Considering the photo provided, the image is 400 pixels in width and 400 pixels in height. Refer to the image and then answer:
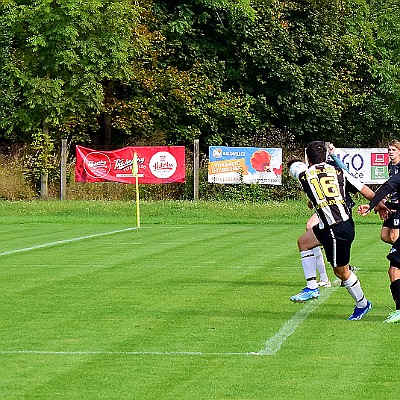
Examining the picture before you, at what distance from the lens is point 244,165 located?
38469mm

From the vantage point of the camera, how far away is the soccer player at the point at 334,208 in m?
11.6

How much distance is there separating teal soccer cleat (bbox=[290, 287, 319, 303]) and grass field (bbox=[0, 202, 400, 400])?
0.43ft

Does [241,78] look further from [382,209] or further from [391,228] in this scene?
[382,209]

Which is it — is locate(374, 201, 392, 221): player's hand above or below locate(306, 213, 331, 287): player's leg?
above

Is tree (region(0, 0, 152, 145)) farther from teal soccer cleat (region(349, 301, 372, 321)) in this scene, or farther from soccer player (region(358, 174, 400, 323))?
teal soccer cleat (region(349, 301, 372, 321))

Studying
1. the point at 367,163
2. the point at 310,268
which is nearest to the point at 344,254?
the point at 310,268

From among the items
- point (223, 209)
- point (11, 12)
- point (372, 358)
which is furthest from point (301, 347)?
point (11, 12)

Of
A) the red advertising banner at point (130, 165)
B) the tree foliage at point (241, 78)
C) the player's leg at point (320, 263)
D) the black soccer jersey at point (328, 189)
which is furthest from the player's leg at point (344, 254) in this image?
the tree foliage at point (241, 78)

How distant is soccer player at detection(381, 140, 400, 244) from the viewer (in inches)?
480

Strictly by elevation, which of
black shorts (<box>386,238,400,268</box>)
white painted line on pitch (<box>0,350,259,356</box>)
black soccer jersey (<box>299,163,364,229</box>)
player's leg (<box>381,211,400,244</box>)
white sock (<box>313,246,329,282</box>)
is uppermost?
black soccer jersey (<box>299,163,364,229</box>)

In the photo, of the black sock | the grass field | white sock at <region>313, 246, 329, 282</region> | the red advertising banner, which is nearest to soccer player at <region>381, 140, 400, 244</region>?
the grass field

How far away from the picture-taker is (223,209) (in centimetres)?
3491

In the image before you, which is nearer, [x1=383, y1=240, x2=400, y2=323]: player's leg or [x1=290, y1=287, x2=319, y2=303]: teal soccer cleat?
[x1=383, y1=240, x2=400, y2=323]: player's leg

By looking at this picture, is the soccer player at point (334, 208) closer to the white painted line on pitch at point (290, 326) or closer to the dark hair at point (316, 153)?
the dark hair at point (316, 153)
